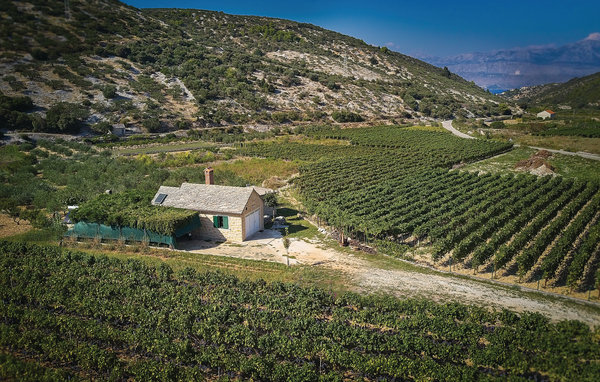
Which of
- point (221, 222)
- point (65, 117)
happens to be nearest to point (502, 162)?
point (221, 222)

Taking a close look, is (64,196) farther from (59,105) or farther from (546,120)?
(546,120)

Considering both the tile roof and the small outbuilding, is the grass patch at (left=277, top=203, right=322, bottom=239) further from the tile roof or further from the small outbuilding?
the tile roof

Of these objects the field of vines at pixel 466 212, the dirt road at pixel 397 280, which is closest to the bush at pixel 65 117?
the field of vines at pixel 466 212

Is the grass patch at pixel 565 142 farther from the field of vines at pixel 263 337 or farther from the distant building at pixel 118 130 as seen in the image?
the distant building at pixel 118 130

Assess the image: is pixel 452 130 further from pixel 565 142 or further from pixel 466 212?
pixel 466 212

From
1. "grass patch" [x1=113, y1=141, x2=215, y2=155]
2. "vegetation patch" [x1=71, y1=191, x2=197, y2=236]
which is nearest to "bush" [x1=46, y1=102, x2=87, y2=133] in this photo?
"grass patch" [x1=113, y1=141, x2=215, y2=155]

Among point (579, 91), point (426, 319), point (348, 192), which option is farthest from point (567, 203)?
point (579, 91)

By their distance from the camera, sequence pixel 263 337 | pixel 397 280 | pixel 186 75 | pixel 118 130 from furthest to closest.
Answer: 1. pixel 186 75
2. pixel 118 130
3. pixel 397 280
4. pixel 263 337
